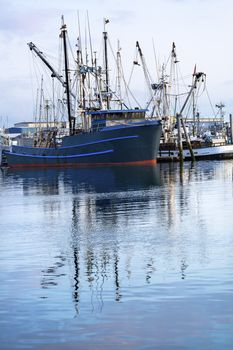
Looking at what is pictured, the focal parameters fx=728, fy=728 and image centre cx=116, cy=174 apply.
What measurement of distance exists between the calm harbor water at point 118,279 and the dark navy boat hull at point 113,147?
62.0m

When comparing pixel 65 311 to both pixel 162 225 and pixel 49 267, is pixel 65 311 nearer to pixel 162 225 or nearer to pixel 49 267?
pixel 49 267

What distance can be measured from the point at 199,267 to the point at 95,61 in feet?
331

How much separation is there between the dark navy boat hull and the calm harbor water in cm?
6200

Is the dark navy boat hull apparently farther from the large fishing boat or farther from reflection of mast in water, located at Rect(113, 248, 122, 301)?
reflection of mast in water, located at Rect(113, 248, 122, 301)

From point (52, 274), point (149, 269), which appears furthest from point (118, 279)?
point (52, 274)

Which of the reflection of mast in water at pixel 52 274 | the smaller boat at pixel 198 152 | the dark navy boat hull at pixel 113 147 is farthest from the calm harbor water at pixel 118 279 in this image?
the smaller boat at pixel 198 152

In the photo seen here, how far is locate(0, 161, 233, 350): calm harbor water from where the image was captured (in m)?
13.5

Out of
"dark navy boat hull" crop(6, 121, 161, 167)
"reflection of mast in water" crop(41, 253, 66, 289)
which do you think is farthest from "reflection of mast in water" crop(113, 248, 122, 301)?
"dark navy boat hull" crop(6, 121, 161, 167)

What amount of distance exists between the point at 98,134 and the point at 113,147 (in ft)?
9.10

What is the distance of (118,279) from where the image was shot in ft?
60.8

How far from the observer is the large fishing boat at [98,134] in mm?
100062

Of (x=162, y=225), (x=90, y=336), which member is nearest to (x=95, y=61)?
(x=162, y=225)

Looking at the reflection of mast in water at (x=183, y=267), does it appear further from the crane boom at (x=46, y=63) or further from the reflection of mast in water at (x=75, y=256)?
the crane boom at (x=46, y=63)

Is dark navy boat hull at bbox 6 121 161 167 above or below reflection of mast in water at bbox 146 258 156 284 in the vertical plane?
above
